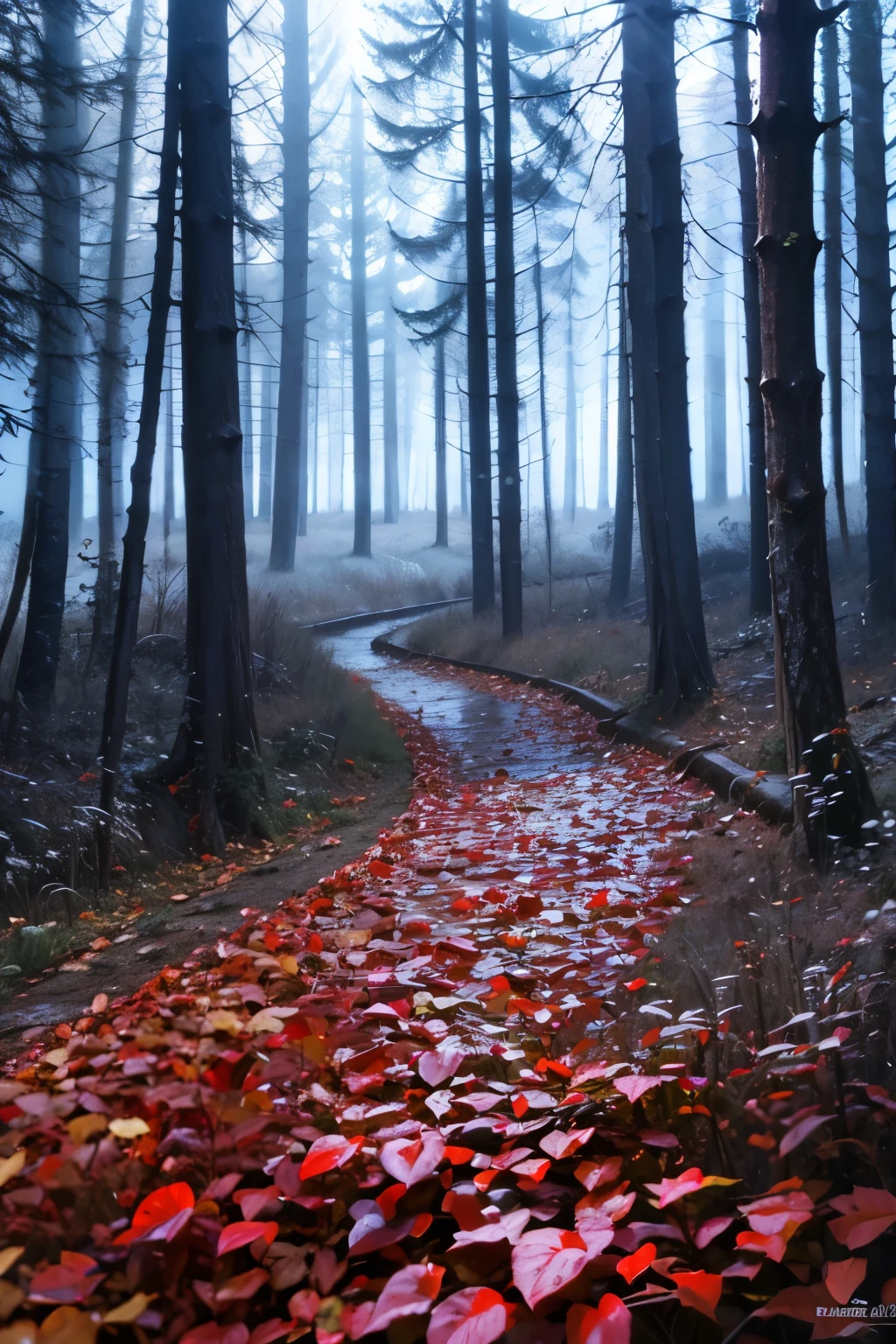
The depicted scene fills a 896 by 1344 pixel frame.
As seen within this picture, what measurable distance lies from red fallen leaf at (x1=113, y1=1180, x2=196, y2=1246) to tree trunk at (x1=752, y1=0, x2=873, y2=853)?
325 centimetres

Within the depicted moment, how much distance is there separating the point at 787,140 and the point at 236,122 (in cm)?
796

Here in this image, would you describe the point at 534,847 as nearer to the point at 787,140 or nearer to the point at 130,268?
the point at 787,140

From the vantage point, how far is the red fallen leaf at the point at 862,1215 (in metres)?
1.76

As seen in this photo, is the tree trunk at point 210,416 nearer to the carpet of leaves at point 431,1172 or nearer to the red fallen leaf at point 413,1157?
the carpet of leaves at point 431,1172

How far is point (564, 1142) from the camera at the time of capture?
82.7 inches

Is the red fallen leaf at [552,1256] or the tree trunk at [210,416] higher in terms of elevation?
the tree trunk at [210,416]

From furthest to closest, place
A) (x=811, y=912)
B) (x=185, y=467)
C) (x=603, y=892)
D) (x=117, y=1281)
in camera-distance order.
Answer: (x=185, y=467) → (x=603, y=892) → (x=811, y=912) → (x=117, y=1281)

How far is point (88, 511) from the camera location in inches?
2207

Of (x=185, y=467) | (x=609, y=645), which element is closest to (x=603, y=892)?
(x=185, y=467)

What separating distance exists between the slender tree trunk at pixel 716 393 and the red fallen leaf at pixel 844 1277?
4803 centimetres

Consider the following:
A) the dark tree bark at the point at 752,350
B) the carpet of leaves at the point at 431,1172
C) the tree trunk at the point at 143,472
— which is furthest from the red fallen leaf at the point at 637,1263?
the dark tree bark at the point at 752,350

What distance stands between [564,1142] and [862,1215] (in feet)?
2.00

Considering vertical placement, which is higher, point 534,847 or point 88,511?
point 88,511

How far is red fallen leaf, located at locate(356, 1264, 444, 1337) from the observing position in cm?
170
